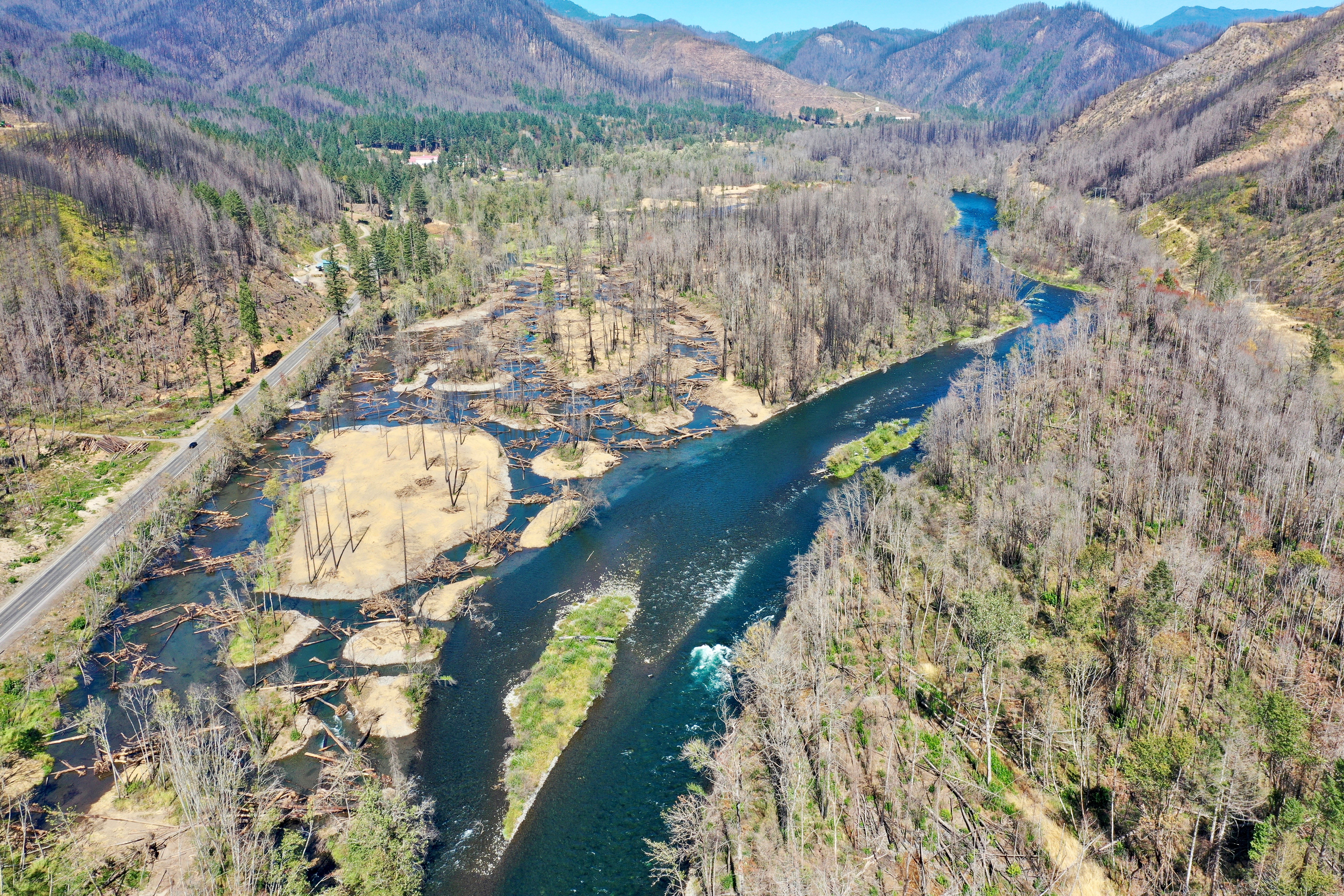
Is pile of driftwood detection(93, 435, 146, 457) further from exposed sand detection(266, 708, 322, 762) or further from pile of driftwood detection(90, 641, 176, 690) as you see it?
exposed sand detection(266, 708, 322, 762)

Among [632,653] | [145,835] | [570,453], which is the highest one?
[570,453]

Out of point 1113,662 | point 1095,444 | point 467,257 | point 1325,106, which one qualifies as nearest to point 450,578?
point 1113,662

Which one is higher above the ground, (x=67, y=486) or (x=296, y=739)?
(x=67, y=486)

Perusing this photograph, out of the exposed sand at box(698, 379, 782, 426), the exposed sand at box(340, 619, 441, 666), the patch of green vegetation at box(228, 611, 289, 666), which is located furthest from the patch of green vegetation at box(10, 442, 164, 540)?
the exposed sand at box(698, 379, 782, 426)

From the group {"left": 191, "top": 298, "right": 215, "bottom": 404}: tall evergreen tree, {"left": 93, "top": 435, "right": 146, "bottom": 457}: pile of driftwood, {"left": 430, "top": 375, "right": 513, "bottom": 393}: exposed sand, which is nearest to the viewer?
{"left": 93, "top": 435, "right": 146, "bottom": 457}: pile of driftwood

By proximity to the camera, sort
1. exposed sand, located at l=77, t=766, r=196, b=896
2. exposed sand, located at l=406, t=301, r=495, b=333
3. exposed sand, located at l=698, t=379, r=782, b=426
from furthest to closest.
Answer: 1. exposed sand, located at l=406, t=301, r=495, b=333
2. exposed sand, located at l=698, t=379, r=782, b=426
3. exposed sand, located at l=77, t=766, r=196, b=896

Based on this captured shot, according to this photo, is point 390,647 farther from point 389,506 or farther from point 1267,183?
point 1267,183

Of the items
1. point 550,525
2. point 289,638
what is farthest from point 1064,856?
point 289,638
